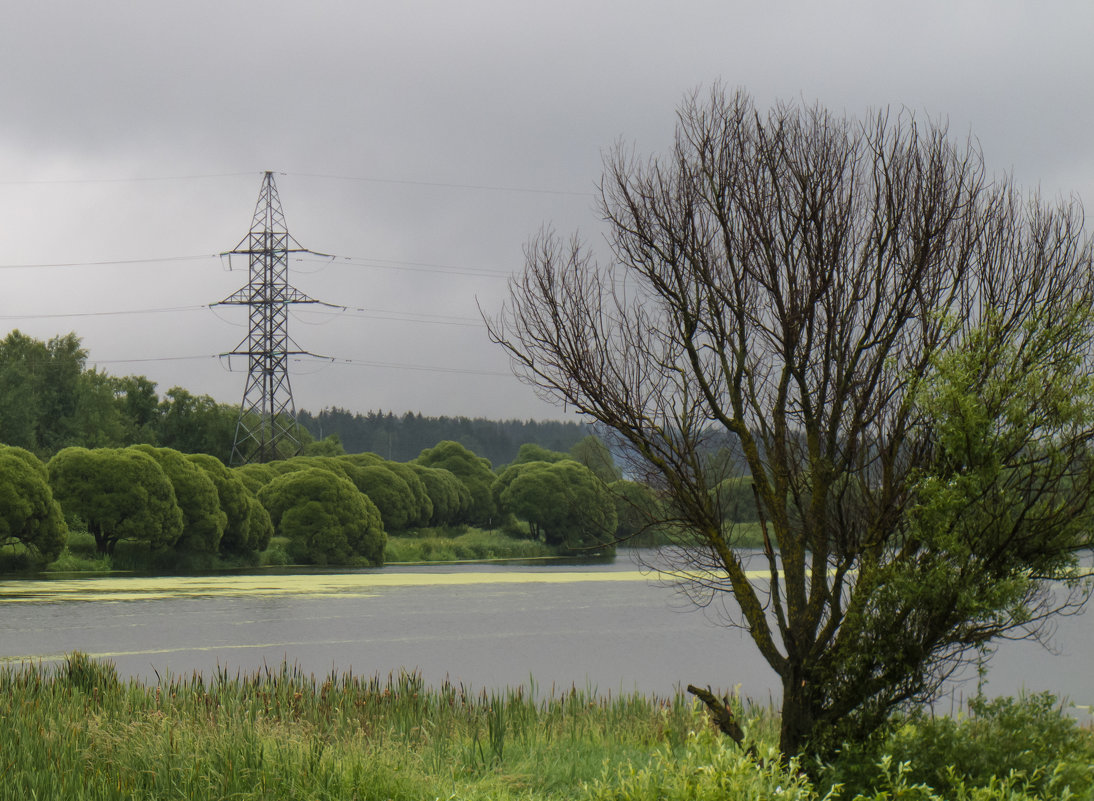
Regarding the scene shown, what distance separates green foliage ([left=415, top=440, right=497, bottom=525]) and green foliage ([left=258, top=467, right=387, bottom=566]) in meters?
19.8

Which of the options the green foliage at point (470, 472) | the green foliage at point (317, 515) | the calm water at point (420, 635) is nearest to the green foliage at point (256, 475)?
the green foliage at point (317, 515)

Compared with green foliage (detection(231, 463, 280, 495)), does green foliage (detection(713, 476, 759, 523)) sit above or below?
below

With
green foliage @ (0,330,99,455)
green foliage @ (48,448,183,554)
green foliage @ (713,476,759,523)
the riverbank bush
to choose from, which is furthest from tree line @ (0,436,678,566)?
green foliage @ (0,330,99,455)

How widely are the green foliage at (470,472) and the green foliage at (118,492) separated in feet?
99.3

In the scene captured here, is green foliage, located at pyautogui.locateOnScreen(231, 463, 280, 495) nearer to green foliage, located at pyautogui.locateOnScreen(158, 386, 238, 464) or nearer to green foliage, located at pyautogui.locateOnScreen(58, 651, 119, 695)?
green foliage, located at pyautogui.locateOnScreen(158, 386, 238, 464)

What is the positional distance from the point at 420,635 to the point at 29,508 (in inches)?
684

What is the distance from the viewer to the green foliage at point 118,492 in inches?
1483

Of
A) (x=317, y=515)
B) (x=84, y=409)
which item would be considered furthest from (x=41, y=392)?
(x=317, y=515)

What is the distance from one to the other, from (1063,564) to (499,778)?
16.8ft

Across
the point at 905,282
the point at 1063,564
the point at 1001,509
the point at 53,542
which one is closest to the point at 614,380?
the point at 905,282

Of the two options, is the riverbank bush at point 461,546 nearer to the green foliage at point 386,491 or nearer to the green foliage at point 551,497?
the green foliage at point 386,491

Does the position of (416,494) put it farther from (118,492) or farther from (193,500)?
(118,492)

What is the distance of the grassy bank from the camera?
6.80m

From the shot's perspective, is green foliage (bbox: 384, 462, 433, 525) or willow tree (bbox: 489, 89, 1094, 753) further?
green foliage (bbox: 384, 462, 433, 525)
